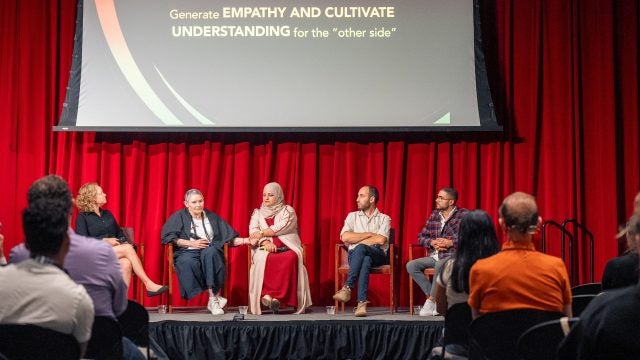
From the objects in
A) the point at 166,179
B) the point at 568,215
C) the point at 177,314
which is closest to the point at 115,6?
the point at 166,179

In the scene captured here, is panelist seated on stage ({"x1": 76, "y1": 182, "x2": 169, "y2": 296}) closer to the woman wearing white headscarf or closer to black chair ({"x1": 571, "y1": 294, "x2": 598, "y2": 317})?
the woman wearing white headscarf

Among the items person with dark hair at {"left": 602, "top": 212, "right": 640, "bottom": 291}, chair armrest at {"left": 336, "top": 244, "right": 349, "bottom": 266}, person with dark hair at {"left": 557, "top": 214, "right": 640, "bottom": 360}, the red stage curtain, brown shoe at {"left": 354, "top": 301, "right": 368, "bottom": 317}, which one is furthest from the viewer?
the red stage curtain

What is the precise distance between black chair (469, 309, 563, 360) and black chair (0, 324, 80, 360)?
1.31 metres

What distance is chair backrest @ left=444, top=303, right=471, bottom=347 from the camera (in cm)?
334

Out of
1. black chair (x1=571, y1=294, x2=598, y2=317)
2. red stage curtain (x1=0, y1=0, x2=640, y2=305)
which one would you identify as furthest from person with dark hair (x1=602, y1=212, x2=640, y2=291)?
red stage curtain (x1=0, y1=0, x2=640, y2=305)

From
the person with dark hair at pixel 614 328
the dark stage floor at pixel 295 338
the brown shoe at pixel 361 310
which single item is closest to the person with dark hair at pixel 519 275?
the person with dark hair at pixel 614 328

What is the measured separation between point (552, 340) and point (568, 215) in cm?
474

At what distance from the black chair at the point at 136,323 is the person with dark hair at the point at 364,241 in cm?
291

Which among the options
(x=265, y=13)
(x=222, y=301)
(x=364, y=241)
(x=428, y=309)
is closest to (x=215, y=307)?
(x=222, y=301)

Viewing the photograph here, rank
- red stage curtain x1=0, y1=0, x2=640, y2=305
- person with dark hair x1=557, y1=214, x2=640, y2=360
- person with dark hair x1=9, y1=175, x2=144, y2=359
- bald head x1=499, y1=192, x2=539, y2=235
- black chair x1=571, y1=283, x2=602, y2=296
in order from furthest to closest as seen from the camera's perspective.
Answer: red stage curtain x1=0, y1=0, x2=640, y2=305, black chair x1=571, y1=283, x2=602, y2=296, bald head x1=499, y1=192, x2=539, y2=235, person with dark hair x1=9, y1=175, x2=144, y2=359, person with dark hair x1=557, y1=214, x2=640, y2=360

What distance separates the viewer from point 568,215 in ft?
23.6

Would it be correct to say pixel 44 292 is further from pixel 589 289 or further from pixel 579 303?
Result: pixel 589 289

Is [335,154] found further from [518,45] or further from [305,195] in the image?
[518,45]

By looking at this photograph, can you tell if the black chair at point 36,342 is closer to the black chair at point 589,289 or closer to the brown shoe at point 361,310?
the black chair at point 589,289
